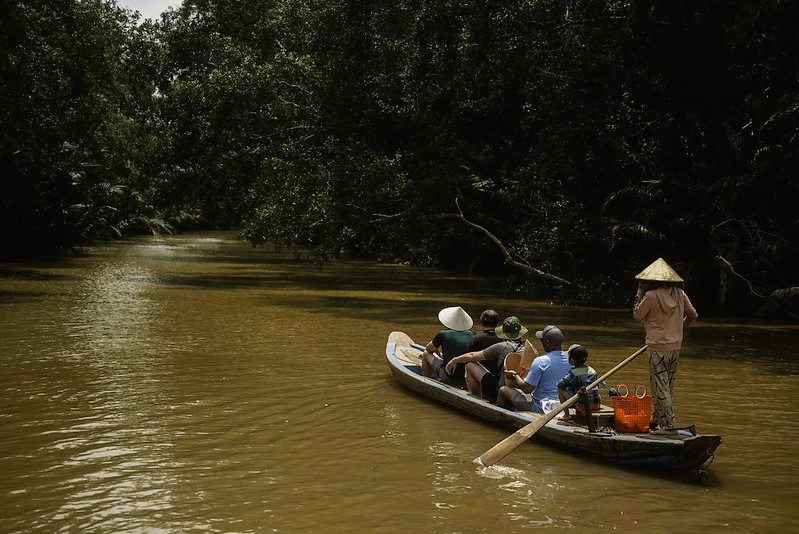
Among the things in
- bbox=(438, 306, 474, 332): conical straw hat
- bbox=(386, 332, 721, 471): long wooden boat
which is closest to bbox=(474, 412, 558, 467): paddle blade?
bbox=(386, 332, 721, 471): long wooden boat

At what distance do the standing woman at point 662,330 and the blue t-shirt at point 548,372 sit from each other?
37.7 inches

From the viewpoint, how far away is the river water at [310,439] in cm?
662

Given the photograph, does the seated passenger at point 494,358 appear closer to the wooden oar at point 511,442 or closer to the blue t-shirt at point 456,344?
the blue t-shirt at point 456,344

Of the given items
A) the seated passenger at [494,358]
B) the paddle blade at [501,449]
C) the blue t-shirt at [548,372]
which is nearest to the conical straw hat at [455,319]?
the seated passenger at [494,358]

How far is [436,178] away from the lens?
82.5 ft

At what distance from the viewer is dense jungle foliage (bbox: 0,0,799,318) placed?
66.7ft

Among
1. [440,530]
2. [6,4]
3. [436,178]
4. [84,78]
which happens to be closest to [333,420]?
[440,530]

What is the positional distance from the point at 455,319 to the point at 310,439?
2.56m

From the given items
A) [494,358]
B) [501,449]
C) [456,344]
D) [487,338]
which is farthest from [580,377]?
[456,344]

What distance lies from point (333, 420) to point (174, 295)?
14293 mm

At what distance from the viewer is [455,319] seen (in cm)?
1054

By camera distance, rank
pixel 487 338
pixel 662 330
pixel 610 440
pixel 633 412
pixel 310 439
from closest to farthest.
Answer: pixel 610 440, pixel 633 412, pixel 662 330, pixel 310 439, pixel 487 338

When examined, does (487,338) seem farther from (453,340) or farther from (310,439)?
(310,439)

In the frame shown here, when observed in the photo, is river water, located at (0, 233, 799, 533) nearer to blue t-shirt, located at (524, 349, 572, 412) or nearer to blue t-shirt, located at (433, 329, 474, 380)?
blue t-shirt, located at (433, 329, 474, 380)
